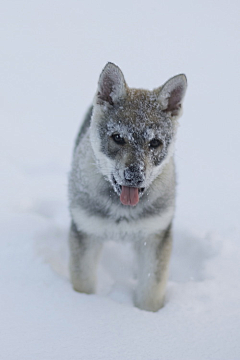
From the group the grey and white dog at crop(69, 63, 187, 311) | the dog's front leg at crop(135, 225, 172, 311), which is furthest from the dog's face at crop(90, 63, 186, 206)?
the dog's front leg at crop(135, 225, 172, 311)

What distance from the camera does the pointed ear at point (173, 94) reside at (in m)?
2.87

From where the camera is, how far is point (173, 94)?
117 inches

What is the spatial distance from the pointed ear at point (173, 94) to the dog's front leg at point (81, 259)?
1.26 meters

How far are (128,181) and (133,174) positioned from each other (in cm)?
6

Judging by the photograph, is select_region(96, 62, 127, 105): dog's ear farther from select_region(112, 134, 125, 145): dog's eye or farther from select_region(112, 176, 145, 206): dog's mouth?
select_region(112, 176, 145, 206): dog's mouth

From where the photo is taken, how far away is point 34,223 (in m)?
3.92

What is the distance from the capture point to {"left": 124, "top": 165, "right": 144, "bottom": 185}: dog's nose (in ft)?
8.26

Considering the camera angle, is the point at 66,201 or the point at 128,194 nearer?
the point at 128,194

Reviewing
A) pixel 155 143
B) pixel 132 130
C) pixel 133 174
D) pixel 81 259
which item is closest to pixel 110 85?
pixel 132 130

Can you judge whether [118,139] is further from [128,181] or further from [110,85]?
[110,85]

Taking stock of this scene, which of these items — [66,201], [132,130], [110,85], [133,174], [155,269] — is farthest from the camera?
[66,201]

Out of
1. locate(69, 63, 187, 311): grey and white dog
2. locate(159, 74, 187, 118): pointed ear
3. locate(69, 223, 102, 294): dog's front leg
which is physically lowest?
locate(69, 223, 102, 294): dog's front leg

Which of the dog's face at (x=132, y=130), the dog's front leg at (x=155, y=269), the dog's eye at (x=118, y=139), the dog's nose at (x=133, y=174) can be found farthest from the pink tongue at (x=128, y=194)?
the dog's front leg at (x=155, y=269)

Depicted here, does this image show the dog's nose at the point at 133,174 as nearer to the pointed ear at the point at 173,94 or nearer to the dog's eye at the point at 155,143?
the dog's eye at the point at 155,143
